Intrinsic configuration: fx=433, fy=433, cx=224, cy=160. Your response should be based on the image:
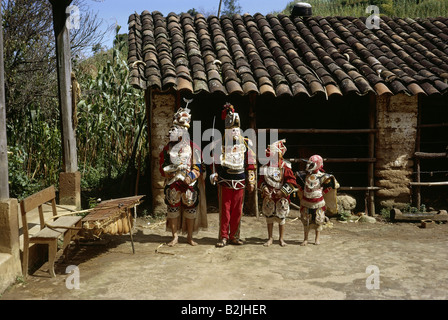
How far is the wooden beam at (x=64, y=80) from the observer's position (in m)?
6.78

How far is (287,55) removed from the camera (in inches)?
332

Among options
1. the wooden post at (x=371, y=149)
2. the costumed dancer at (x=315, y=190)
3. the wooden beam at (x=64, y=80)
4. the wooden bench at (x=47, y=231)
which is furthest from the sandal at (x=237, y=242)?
the wooden post at (x=371, y=149)

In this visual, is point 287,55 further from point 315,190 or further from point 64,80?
point 64,80

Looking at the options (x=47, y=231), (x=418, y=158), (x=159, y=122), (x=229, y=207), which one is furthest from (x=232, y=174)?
(x=418, y=158)

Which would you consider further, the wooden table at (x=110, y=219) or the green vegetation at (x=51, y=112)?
the green vegetation at (x=51, y=112)

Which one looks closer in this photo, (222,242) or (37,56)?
(222,242)

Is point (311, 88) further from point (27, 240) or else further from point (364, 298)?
point (27, 240)

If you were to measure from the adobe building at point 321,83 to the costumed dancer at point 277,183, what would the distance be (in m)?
1.53

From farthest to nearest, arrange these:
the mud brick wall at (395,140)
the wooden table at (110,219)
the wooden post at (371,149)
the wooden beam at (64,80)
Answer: the wooden post at (371,149) → the mud brick wall at (395,140) → the wooden beam at (64,80) → the wooden table at (110,219)

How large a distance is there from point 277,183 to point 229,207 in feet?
2.43

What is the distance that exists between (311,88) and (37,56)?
6.22 meters

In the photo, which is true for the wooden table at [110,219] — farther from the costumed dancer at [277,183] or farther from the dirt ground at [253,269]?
the costumed dancer at [277,183]
